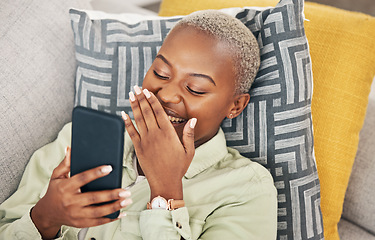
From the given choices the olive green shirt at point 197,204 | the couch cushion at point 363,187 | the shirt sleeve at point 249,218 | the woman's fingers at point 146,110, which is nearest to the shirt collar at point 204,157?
the olive green shirt at point 197,204

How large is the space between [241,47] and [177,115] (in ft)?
0.79

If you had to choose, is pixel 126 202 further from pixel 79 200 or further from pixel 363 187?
pixel 363 187

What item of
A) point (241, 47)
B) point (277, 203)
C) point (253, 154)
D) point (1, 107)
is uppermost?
point (241, 47)

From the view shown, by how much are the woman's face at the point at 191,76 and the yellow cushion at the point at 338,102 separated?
33 centimetres

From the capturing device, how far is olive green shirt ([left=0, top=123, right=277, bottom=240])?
0.87 metres

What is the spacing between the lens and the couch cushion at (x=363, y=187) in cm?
121

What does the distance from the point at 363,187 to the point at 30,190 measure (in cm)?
101

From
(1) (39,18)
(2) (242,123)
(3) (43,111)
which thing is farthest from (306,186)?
(1) (39,18)

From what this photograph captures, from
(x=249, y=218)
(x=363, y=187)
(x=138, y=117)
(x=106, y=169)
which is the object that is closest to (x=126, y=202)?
(x=106, y=169)

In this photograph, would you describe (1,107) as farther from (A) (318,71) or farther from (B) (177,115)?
(A) (318,71)

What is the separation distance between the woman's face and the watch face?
206 millimetres

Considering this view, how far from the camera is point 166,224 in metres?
0.84

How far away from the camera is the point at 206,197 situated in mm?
982

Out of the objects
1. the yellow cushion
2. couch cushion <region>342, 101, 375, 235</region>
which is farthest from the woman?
couch cushion <region>342, 101, 375, 235</region>
